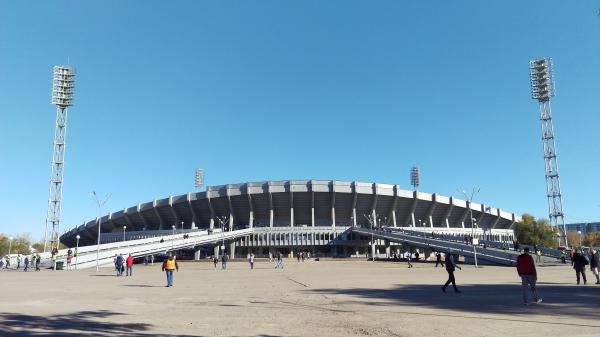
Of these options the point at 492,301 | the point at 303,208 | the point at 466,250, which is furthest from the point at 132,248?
the point at 492,301

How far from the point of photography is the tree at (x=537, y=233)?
79.4 metres

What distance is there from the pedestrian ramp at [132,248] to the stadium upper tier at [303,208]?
11.3 m

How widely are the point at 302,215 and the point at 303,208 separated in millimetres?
2786

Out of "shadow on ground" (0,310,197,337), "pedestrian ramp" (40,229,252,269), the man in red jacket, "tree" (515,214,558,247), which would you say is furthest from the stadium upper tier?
"shadow on ground" (0,310,197,337)

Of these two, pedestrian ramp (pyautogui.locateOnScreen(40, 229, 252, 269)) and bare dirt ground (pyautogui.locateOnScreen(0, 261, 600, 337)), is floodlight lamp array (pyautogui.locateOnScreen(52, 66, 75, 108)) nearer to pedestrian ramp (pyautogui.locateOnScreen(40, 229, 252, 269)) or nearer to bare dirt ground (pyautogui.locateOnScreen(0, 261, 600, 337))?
pedestrian ramp (pyautogui.locateOnScreen(40, 229, 252, 269))

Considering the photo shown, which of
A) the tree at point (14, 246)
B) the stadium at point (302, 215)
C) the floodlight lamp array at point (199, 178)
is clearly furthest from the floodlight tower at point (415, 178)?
the tree at point (14, 246)

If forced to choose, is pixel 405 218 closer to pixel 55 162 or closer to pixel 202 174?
pixel 202 174

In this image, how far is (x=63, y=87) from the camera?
85.5 meters

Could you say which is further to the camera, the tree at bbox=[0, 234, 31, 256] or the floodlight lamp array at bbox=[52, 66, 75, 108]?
the tree at bbox=[0, 234, 31, 256]

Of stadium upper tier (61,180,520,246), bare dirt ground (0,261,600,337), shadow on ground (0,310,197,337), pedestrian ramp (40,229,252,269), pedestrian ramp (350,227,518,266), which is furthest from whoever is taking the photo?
stadium upper tier (61,180,520,246)

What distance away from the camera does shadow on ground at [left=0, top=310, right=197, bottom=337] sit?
343 inches

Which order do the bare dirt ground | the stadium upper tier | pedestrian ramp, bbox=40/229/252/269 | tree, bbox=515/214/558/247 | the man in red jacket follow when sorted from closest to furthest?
1. the bare dirt ground
2. the man in red jacket
3. pedestrian ramp, bbox=40/229/252/269
4. tree, bbox=515/214/558/247
5. the stadium upper tier

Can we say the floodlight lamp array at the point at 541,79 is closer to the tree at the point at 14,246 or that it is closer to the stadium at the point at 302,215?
the stadium at the point at 302,215

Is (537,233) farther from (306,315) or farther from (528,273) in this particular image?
(306,315)
